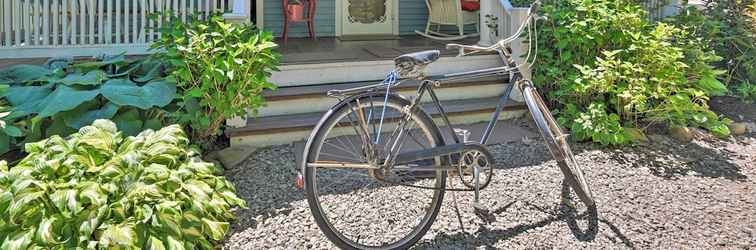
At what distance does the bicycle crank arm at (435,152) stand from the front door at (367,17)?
4248 mm

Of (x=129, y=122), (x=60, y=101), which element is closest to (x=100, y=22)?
(x=60, y=101)

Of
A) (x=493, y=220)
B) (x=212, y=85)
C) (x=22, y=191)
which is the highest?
(x=212, y=85)

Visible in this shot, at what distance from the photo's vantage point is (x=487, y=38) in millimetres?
4793

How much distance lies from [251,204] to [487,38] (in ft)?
8.81

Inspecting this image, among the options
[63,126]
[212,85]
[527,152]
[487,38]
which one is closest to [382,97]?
[212,85]

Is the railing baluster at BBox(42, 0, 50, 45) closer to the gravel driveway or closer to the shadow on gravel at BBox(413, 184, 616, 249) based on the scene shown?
the gravel driveway

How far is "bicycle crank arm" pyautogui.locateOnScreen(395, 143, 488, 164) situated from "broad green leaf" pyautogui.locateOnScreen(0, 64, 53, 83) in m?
2.41

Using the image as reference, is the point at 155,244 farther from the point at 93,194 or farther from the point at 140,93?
the point at 140,93

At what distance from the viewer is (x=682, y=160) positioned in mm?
3650

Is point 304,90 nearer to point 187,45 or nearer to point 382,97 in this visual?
point 187,45

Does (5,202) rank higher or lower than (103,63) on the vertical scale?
lower

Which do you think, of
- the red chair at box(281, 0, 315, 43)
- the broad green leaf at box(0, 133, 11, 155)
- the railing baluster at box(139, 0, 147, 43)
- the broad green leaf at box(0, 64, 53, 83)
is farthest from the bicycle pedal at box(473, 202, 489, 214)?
the red chair at box(281, 0, 315, 43)

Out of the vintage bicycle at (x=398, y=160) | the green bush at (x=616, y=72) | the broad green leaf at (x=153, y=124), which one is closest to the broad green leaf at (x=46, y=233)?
the vintage bicycle at (x=398, y=160)

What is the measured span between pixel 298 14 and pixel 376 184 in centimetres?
335
